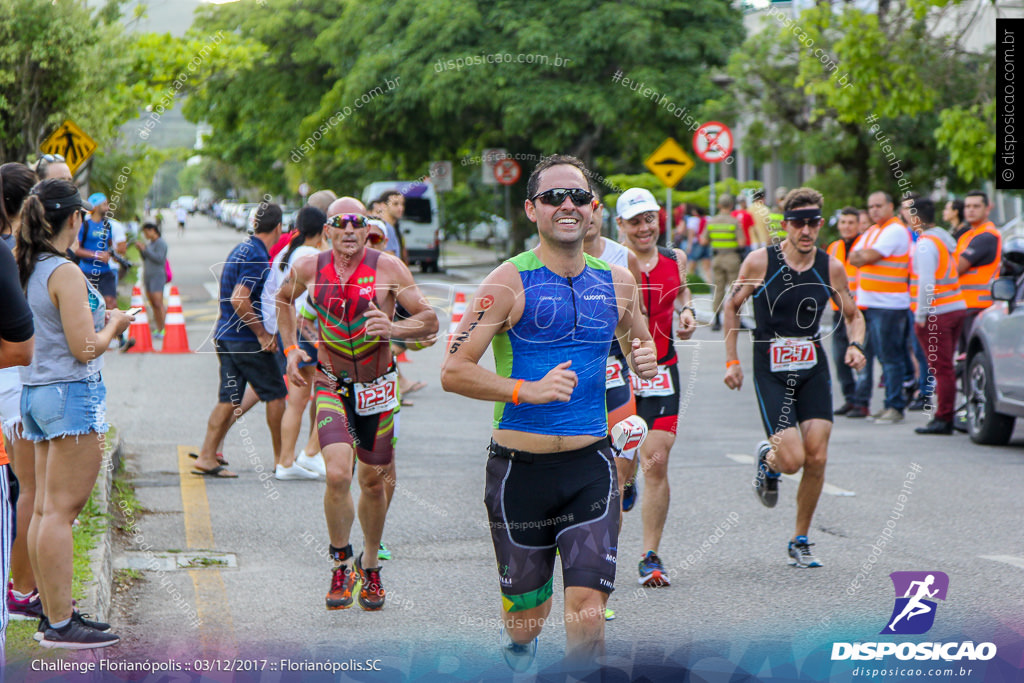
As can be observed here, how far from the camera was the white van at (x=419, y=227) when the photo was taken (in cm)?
3350

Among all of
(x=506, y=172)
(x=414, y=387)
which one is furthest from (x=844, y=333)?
(x=506, y=172)

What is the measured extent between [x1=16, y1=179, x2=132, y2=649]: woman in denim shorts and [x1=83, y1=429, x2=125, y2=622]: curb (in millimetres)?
346

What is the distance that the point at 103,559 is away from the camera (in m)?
6.19

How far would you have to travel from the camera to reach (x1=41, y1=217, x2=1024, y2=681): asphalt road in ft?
17.6

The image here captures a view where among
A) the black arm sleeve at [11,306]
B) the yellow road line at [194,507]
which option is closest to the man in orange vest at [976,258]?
the yellow road line at [194,507]

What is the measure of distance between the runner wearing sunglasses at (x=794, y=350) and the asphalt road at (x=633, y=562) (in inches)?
21.3

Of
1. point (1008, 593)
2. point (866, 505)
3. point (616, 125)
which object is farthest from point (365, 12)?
point (1008, 593)

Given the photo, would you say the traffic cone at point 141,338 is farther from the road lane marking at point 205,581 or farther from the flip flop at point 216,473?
the flip flop at point 216,473

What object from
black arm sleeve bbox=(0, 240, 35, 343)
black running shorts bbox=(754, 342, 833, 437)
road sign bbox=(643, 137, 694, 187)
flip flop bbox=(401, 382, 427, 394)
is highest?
road sign bbox=(643, 137, 694, 187)

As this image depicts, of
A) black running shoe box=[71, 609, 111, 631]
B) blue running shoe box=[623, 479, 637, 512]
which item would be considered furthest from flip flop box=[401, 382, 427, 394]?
black running shoe box=[71, 609, 111, 631]

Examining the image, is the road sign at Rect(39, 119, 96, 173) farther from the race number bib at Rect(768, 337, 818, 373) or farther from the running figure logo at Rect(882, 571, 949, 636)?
the running figure logo at Rect(882, 571, 949, 636)

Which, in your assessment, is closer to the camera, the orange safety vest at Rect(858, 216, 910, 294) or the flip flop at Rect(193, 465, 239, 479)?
the flip flop at Rect(193, 465, 239, 479)

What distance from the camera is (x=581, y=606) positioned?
414 centimetres

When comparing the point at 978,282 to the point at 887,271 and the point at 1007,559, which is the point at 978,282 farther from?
the point at 1007,559
